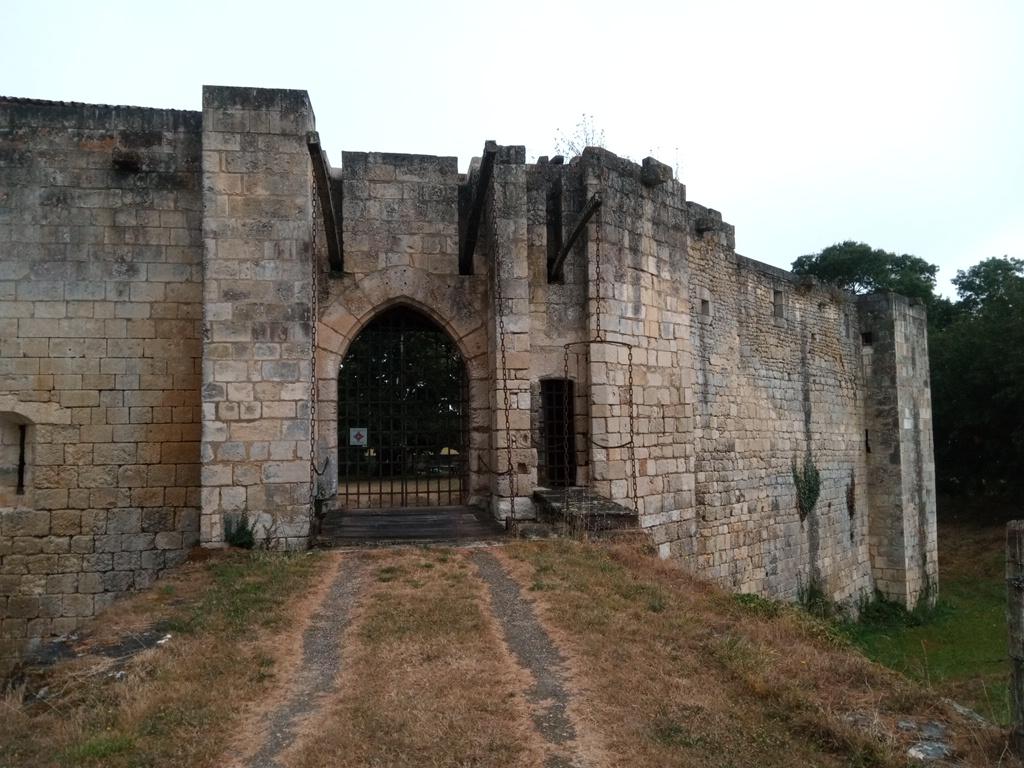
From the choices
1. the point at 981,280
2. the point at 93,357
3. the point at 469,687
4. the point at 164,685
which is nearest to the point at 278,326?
the point at 93,357

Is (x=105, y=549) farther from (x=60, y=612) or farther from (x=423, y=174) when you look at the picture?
(x=423, y=174)

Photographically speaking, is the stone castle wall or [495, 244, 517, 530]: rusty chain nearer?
the stone castle wall

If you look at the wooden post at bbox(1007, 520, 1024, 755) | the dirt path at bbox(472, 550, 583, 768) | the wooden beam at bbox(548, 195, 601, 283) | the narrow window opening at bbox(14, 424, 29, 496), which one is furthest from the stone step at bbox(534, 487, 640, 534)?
the narrow window opening at bbox(14, 424, 29, 496)

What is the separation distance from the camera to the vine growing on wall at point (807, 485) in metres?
14.5

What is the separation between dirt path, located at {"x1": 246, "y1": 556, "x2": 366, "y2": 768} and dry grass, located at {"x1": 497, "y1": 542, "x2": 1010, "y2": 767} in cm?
139

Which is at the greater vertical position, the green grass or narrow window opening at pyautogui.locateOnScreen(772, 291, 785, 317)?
narrow window opening at pyautogui.locateOnScreen(772, 291, 785, 317)

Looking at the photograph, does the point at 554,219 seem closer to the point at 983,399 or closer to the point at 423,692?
the point at 423,692

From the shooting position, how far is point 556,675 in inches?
181

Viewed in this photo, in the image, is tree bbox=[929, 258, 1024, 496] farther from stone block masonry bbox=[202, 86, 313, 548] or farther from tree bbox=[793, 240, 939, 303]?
stone block masonry bbox=[202, 86, 313, 548]

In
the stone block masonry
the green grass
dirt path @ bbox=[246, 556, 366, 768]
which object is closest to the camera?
dirt path @ bbox=[246, 556, 366, 768]

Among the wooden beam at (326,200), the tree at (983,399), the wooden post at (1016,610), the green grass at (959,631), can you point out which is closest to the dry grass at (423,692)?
the wooden post at (1016,610)

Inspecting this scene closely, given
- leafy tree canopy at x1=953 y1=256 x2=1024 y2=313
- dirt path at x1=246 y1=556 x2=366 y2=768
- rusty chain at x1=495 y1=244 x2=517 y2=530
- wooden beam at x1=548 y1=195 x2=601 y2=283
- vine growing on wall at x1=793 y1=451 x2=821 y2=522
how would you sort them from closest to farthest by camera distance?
dirt path at x1=246 y1=556 x2=366 y2=768, wooden beam at x1=548 y1=195 x2=601 y2=283, rusty chain at x1=495 y1=244 x2=517 y2=530, vine growing on wall at x1=793 y1=451 x2=821 y2=522, leafy tree canopy at x1=953 y1=256 x2=1024 y2=313

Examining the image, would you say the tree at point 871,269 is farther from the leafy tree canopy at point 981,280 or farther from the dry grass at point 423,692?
the dry grass at point 423,692

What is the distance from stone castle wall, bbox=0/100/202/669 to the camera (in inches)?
306
